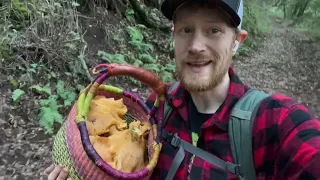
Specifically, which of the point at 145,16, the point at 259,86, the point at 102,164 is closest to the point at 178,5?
the point at 102,164

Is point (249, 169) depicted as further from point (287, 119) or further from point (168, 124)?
point (168, 124)

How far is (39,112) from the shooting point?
4.69 meters

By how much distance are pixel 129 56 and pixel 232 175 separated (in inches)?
215

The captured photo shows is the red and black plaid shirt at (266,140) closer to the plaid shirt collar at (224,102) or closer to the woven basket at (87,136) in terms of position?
the plaid shirt collar at (224,102)

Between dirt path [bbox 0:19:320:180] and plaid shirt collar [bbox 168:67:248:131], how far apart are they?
2.66m

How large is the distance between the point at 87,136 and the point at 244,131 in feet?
2.25

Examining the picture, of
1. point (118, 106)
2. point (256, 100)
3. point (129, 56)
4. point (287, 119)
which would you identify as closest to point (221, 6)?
point (256, 100)

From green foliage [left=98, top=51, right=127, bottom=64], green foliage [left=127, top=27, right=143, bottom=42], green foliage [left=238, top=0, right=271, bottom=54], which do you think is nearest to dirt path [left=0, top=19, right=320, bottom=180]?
green foliage [left=238, top=0, right=271, bottom=54]

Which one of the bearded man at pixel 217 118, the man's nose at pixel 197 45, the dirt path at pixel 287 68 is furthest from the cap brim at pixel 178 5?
the dirt path at pixel 287 68

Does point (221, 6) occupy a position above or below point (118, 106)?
above

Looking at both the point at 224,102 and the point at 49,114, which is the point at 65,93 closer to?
the point at 49,114

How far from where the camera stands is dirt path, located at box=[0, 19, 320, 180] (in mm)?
4172

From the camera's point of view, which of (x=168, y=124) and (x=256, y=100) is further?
(x=168, y=124)

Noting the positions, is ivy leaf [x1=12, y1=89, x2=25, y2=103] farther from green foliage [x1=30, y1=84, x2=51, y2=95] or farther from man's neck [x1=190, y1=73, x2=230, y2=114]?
man's neck [x1=190, y1=73, x2=230, y2=114]
